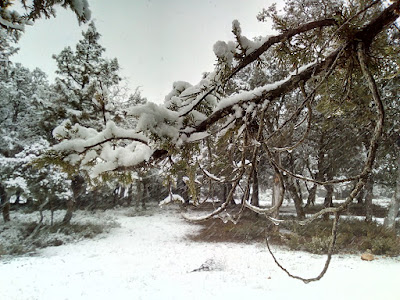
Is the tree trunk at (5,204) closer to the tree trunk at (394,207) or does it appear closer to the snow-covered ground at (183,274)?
the snow-covered ground at (183,274)

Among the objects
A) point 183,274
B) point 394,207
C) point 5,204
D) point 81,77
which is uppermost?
point 81,77

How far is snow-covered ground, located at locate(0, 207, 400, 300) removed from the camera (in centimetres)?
639

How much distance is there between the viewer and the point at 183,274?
8.05m

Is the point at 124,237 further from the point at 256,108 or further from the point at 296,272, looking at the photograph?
the point at 256,108

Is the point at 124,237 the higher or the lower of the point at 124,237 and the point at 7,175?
the lower

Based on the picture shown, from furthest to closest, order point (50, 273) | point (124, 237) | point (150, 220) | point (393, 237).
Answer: point (150, 220)
point (124, 237)
point (393, 237)
point (50, 273)

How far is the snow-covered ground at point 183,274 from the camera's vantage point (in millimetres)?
6391

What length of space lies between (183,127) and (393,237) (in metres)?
12.5

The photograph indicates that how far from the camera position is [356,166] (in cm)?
1492

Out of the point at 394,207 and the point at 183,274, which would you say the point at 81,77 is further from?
the point at 394,207

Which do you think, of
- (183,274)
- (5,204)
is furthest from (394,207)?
(5,204)

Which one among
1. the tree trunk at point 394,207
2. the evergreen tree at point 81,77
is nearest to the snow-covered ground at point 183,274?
the tree trunk at point 394,207

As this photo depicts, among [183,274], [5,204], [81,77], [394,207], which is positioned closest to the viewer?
[183,274]

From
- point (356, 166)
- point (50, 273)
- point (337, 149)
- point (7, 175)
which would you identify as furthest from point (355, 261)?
point (7, 175)
